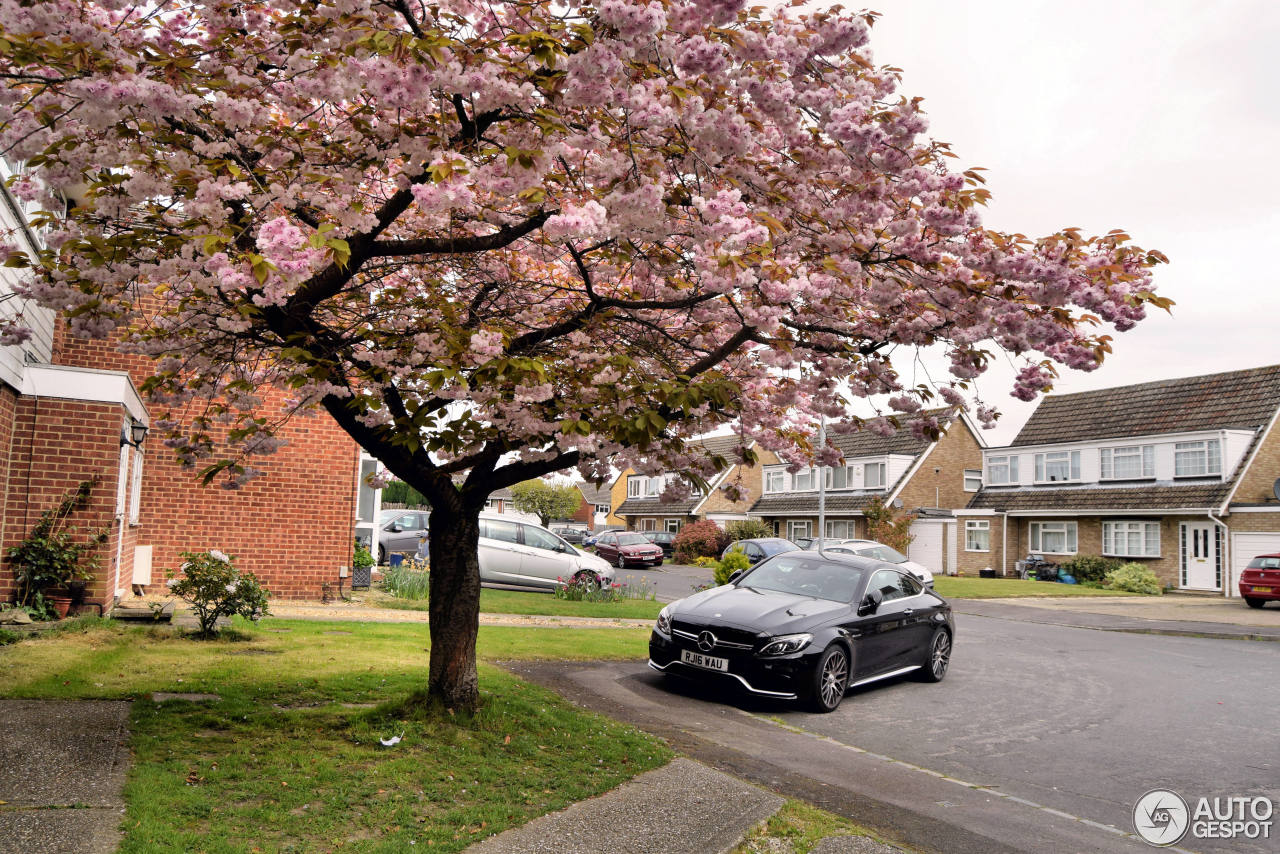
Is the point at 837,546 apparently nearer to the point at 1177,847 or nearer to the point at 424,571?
the point at 424,571

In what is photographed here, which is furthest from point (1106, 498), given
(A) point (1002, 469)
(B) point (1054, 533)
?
(A) point (1002, 469)

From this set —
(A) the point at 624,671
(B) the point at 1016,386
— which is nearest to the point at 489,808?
(B) the point at 1016,386

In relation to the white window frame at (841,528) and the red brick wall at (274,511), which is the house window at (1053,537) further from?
the red brick wall at (274,511)

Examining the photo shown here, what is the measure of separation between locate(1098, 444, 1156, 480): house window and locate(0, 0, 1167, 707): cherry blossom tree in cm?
3227

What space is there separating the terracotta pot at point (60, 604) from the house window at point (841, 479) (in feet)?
122

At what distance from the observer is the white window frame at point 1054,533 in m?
36.0

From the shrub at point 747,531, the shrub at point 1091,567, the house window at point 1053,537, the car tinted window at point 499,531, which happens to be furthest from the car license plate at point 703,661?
the house window at point 1053,537

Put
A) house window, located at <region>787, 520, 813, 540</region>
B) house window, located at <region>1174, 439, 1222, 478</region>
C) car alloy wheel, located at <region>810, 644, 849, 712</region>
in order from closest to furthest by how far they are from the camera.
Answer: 1. car alloy wheel, located at <region>810, 644, 849, 712</region>
2. house window, located at <region>1174, 439, 1222, 478</region>
3. house window, located at <region>787, 520, 813, 540</region>

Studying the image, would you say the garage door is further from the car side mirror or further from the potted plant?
the potted plant

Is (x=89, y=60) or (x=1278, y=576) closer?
(x=89, y=60)

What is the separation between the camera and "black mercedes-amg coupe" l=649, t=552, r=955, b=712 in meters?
8.92

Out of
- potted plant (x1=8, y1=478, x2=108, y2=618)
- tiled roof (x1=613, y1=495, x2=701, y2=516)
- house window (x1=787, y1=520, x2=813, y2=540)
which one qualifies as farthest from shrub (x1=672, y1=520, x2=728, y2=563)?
potted plant (x1=8, y1=478, x2=108, y2=618)

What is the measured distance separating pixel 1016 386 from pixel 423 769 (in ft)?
16.4

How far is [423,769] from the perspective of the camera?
5.43 m
